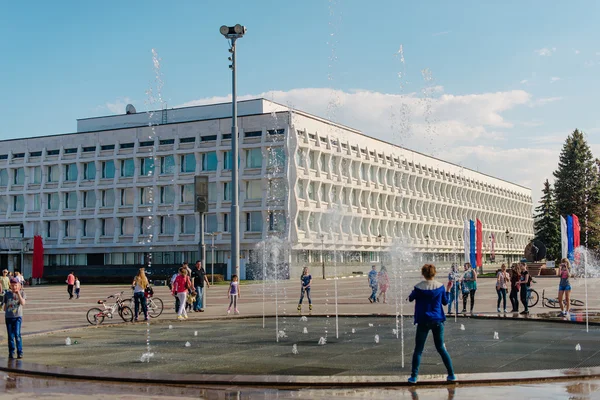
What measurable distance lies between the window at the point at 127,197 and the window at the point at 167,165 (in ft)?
15.3

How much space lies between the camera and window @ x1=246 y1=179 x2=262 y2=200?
2896 inches

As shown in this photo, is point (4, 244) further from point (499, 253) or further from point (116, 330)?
point (499, 253)

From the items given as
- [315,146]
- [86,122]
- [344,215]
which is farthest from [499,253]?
[86,122]

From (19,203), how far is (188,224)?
80.5 ft

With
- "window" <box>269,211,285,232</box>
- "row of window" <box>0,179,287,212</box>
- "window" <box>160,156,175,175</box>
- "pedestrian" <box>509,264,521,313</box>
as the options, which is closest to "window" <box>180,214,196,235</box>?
"row of window" <box>0,179,287,212</box>

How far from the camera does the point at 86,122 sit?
93.5 meters

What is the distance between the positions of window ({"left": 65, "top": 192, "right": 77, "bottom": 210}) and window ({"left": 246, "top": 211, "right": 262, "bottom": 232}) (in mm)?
23086

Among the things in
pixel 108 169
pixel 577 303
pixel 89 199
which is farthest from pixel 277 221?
pixel 577 303

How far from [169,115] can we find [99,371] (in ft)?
246

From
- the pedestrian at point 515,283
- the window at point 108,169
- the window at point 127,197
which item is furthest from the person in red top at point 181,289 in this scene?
the window at point 108,169

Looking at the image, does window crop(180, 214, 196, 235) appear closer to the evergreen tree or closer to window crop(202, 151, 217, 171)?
window crop(202, 151, 217, 171)

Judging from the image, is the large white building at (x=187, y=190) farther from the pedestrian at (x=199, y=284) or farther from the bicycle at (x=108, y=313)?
the bicycle at (x=108, y=313)

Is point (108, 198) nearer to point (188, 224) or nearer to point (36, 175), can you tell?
point (36, 175)

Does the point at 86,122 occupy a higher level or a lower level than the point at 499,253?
higher
